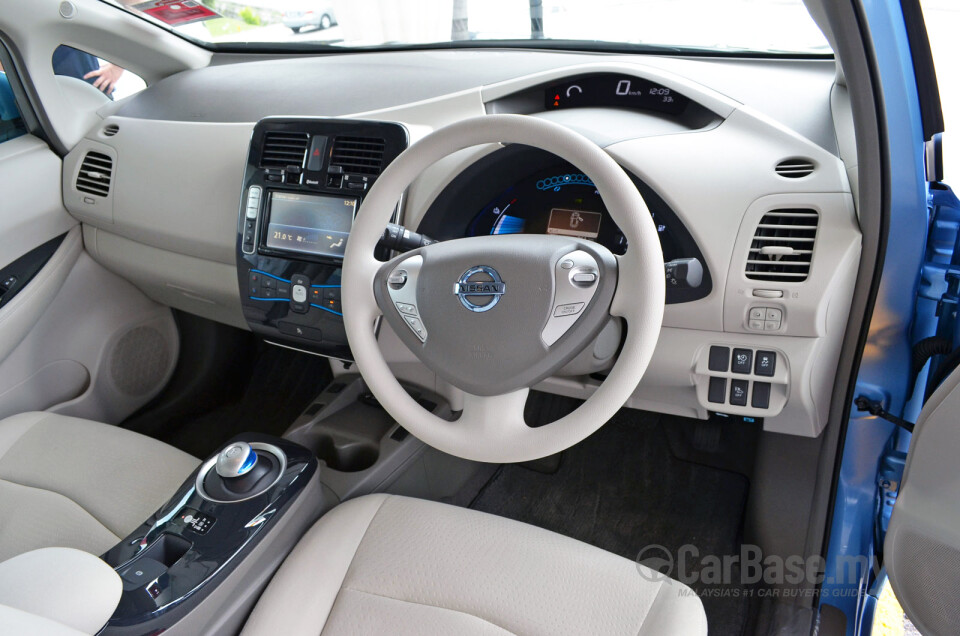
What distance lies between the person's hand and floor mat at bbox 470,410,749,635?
1.54 meters

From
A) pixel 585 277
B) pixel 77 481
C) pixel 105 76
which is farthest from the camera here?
pixel 105 76

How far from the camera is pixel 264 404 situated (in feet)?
7.00

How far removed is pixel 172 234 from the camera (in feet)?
5.42

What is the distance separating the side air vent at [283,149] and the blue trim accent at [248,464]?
59 centimetres

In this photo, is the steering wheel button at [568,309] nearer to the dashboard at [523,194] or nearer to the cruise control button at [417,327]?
the dashboard at [523,194]

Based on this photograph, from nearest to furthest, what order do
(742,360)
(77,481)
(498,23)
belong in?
(742,360) → (77,481) → (498,23)

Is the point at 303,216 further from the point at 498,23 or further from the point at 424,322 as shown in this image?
the point at 498,23

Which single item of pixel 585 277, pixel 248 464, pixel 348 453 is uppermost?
pixel 585 277

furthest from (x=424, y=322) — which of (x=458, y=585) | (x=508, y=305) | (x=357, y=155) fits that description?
(x=357, y=155)

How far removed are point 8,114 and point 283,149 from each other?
877 mm

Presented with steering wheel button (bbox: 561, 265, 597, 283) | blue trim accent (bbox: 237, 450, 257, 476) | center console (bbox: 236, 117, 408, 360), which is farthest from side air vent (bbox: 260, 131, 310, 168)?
steering wheel button (bbox: 561, 265, 597, 283)

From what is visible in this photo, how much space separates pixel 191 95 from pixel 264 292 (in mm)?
720

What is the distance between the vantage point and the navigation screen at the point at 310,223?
1.36 m

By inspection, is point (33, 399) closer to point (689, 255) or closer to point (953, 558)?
point (689, 255)
